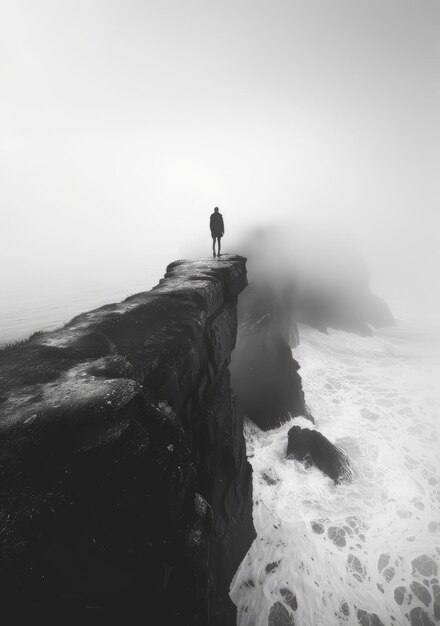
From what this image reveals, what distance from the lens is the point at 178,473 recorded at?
462 cm

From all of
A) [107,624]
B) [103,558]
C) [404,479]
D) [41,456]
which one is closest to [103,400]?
[41,456]

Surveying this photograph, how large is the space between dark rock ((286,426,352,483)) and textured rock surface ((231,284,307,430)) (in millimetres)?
3058

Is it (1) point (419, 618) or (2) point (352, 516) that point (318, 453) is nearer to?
(2) point (352, 516)

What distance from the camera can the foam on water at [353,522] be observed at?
37.0ft

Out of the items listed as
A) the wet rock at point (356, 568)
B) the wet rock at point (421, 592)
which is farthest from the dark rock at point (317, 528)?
the wet rock at point (421, 592)

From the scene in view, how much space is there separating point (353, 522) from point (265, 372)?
12.2 m

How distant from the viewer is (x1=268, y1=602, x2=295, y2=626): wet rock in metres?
10.6

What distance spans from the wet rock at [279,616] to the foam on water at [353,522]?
0.11ft

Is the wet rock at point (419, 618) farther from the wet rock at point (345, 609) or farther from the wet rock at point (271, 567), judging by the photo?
the wet rock at point (271, 567)

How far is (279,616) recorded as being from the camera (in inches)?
425

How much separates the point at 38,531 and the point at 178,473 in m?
2.10

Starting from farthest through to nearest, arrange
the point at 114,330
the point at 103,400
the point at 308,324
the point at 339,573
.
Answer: the point at 308,324 → the point at 339,573 → the point at 114,330 → the point at 103,400

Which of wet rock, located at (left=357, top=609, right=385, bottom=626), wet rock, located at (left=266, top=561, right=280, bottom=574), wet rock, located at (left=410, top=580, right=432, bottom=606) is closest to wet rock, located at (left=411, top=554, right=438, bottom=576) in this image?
wet rock, located at (left=410, top=580, right=432, bottom=606)

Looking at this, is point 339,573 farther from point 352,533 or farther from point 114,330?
point 114,330
